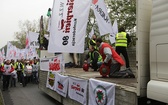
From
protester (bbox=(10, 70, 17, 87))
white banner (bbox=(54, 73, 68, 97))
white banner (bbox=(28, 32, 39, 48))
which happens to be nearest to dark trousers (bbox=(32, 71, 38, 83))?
protester (bbox=(10, 70, 17, 87))

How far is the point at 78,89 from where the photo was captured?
6902 millimetres

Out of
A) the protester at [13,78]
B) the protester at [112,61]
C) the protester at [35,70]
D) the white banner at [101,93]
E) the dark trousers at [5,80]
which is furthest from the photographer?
the protester at [35,70]

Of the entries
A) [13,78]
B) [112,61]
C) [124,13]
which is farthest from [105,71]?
[124,13]

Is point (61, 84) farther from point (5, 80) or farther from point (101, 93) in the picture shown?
point (5, 80)

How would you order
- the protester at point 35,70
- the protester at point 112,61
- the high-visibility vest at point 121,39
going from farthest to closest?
the protester at point 35,70 < the high-visibility vest at point 121,39 < the protester at point 112,61

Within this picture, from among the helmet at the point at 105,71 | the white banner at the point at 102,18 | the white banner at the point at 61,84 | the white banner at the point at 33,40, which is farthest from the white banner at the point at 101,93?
the white banner at the point at 33,40

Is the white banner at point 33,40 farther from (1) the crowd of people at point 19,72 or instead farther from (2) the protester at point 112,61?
(2) the protester at point 112,61

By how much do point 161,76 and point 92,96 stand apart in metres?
2.65

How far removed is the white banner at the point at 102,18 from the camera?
8.22 m

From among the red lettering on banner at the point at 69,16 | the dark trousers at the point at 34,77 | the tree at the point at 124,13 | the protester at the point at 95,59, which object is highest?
the tree at the point at 124,13

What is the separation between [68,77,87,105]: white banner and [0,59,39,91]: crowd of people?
27.2ft

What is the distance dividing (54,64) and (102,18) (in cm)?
297

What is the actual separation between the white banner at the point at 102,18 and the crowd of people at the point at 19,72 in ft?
28.1

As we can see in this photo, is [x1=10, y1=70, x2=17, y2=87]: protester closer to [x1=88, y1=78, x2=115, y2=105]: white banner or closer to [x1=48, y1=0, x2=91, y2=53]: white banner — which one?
[x1=48, y1=0, x2=91, y2=53]: white banner
